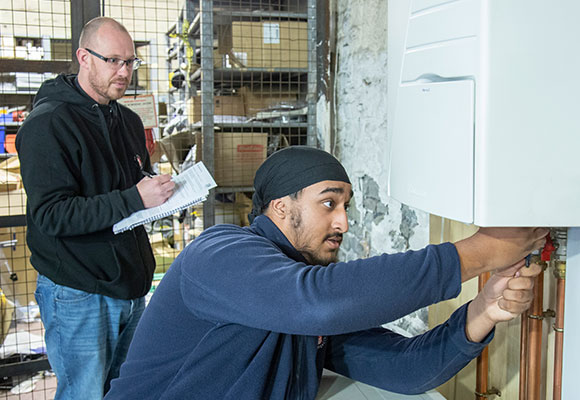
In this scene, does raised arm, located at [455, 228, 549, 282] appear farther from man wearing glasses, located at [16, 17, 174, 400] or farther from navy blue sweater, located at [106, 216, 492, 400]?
man wearing glasses, located at [16, 17, 174, 400]

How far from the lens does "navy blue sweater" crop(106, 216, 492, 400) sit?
85cm

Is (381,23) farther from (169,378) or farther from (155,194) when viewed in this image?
(169,378)

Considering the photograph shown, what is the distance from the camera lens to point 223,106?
305cm

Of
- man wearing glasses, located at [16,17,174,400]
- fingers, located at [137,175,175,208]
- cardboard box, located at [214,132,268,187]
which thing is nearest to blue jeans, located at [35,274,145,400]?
man wearing glasses, located at [16,17,174,400]

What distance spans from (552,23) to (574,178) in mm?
200

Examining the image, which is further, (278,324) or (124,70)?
(124,70)

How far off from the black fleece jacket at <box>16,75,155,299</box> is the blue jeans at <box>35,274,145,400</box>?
0.15 feet

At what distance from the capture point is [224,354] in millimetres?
1051

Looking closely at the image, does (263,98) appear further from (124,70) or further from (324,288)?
(324,288)

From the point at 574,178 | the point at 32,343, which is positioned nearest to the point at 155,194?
the point at 574,178

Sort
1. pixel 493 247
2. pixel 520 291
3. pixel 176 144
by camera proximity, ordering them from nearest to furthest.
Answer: pixel 493 247 < pixel 520 291 < pixel 176 144

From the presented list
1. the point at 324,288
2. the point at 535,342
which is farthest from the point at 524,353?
the point at 324,288

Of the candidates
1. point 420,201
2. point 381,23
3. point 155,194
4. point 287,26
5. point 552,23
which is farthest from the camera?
point 287,26

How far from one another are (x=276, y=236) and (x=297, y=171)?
0.14 meters
